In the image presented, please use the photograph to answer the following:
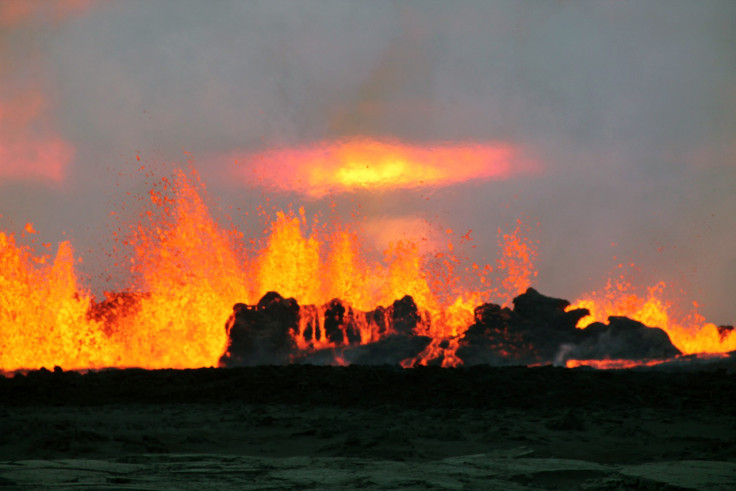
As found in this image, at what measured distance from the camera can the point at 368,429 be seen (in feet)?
54.2

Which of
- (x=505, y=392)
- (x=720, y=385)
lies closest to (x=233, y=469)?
(x=505, y=392)

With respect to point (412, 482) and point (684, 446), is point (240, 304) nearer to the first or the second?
point (684, 446)

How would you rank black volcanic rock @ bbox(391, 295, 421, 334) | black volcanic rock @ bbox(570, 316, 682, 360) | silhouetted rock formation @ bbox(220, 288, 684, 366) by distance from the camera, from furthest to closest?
black volcanic rock @ bbox(391, 295, 421, 334) → silhouetted rock formation @ bbox(220, 288, 684, 366) → black volcanic rock @ bbox(570, 316, 682, 360)

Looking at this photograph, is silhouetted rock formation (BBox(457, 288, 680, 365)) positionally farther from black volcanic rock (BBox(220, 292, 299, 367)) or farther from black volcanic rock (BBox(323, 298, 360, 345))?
black volcanic rock (BBox(220, 292, 299, 367))

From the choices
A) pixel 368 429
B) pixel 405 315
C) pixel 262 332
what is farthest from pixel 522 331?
pixel 368 429

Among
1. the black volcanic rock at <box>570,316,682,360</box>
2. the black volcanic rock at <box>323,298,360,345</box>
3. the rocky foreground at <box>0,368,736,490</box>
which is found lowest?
the rocky foreground at <box>0,368,736,490</box>

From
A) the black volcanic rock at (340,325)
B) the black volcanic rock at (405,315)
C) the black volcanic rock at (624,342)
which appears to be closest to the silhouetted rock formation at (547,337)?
the black volcanic rock at (624,342)

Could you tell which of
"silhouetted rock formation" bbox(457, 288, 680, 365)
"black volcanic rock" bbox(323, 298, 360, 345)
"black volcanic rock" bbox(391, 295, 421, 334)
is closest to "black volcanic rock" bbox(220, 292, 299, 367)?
"black volcanic rock" bbox(323, 298, 360, 345)

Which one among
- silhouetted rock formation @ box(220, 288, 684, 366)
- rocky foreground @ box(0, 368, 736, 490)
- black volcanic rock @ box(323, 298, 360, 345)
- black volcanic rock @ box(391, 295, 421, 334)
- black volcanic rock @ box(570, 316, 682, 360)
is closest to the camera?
rocky foreground @ box(0, 368, 736, 490)

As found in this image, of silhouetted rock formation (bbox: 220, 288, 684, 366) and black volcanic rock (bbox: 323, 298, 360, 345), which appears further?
black volcanic rock (bbox: 323, 298, 360, 345)

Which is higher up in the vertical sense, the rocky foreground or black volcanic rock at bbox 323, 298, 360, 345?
black volcanic rock at bbox 323, 298, 360, 345

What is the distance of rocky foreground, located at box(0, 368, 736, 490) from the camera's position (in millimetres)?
10375

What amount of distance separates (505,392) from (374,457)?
1036cm

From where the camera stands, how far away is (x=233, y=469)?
11.1 metres
